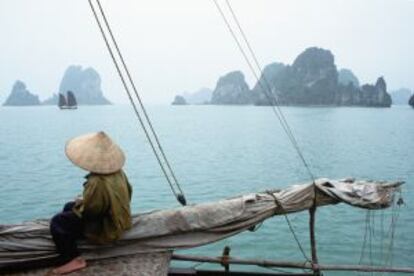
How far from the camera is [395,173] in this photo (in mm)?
28031

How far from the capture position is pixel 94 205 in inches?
161

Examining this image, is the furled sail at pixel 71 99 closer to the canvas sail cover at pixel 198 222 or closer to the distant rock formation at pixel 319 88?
the distant rock formation at pixel 319 88

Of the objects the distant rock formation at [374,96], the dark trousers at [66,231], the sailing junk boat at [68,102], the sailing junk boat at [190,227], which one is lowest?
the distant rock formation at [374,96]

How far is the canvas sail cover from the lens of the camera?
441cm

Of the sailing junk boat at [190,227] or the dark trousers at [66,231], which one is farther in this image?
the sailing junk boat at [190,227]

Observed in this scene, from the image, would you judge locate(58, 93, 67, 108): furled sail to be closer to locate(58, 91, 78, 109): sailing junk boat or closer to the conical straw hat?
locate(58, 91, 78, 109): sailing junk boat

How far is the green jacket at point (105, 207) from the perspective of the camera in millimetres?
4105

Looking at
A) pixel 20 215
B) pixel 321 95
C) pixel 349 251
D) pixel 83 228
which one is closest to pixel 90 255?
pixel 83 228

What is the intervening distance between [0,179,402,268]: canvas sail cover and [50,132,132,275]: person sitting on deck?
7.6 inches

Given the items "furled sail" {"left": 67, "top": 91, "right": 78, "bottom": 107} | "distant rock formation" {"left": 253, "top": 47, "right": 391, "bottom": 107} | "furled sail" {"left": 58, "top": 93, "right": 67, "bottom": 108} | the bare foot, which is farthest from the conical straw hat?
"distant rock formation" {"left": 253, "top": 47, "right": 391, "bottom": 107}

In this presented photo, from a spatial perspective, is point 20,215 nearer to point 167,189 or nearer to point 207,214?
point 167,189


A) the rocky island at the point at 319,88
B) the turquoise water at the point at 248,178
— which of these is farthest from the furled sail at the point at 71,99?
the turquoise water at the point at 248,178

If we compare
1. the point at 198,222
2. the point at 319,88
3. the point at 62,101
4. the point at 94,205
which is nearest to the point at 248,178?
the point at 198,222

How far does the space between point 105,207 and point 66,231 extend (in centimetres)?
47
